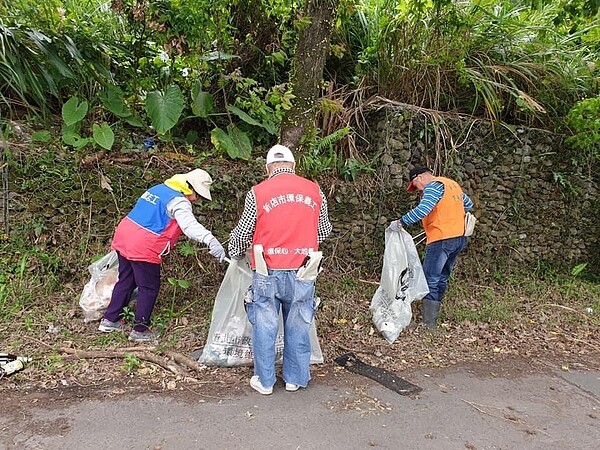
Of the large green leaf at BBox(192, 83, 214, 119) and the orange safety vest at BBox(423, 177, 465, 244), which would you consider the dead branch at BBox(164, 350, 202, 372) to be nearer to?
the orange safety vest at BBox(423, 177, 465, 244)

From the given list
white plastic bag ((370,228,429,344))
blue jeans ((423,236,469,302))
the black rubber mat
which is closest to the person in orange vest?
blue jeans ((423,236,469,302))

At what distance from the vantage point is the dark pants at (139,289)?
4.07 meters

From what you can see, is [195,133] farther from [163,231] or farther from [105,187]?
[163,231]

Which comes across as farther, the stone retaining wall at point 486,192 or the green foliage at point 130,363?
the stone retaining wall at point 486,192

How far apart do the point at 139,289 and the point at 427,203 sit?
2669 millimetres

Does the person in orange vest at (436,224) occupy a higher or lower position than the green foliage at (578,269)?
higher

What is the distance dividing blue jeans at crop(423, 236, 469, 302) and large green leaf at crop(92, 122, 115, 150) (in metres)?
3.31

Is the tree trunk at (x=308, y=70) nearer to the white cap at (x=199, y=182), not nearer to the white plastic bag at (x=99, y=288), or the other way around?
the white cap at (x=199, y=182)

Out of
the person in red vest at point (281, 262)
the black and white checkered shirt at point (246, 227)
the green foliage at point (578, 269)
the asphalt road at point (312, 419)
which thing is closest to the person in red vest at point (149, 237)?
the black and white checkered shirt at point (246, 227)

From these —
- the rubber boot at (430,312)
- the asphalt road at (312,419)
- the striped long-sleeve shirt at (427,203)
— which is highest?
the striped long-sleeve shirt at (427,203)

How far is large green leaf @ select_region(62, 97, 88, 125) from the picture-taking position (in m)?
5.04

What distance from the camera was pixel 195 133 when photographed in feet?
18.8

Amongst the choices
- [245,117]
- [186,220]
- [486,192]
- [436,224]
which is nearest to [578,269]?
[486,192]

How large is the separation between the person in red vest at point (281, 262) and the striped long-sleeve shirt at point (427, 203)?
141 cm
